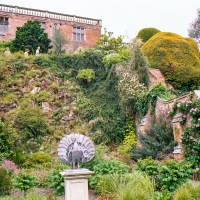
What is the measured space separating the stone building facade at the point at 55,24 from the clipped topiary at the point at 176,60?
9450 millimetres

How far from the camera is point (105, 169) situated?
996cm

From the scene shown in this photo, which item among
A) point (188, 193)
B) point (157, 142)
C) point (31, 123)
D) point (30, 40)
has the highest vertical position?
point (30, 40)

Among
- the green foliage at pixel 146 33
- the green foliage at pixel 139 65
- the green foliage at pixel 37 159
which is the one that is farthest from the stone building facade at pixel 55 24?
the green foliage at pixel 37 159

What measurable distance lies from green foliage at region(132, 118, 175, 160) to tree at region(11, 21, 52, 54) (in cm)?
1315

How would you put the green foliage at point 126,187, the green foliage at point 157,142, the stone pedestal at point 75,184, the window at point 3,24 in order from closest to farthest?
the stone pedestal at point 75,184, the green foliage at point 126,187, the green foliage at point 157,142, the window at point 3,24

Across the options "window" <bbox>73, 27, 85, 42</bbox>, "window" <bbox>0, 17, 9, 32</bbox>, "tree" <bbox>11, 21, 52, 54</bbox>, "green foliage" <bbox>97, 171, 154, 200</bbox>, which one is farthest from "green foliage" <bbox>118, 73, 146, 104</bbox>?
"window" <bbox>0, 17, 9, 32</bbox>

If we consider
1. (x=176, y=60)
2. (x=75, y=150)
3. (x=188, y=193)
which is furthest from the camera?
(x=176, y=60)

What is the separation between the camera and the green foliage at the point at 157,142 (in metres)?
13.5

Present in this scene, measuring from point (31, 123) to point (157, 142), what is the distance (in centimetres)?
711

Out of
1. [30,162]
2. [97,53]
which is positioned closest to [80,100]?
[97,53]

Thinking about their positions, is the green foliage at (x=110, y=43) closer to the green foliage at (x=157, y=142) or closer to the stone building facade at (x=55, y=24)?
the stone building facade at (x=55, y=24)

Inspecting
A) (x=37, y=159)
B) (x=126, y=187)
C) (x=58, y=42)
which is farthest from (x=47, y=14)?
(x=126, y=187)

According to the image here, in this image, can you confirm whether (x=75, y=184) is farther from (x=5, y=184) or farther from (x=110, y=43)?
(x=110, y=43)

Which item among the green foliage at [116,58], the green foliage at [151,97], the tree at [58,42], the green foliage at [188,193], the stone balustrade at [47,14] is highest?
the stone balustrade at [47,14]
